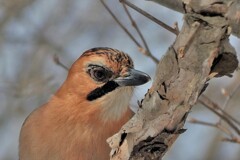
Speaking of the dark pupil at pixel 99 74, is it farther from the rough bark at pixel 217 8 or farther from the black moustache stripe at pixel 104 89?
the rough bark at pixel 217 8

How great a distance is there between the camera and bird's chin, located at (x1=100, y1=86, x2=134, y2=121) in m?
4.93

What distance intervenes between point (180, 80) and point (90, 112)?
6.46 feet

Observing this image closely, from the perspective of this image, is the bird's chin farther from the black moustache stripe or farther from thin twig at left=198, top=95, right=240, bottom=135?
→ thin twig at left=198, top=95, right=240, bottom=135

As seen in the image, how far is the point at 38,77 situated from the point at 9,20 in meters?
0.90

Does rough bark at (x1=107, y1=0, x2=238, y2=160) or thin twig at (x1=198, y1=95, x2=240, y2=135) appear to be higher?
rough bark at (x1=107, y1=0, x2=238, y2=160)

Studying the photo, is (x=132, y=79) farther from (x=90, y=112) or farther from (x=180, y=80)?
(x=180, y=80)

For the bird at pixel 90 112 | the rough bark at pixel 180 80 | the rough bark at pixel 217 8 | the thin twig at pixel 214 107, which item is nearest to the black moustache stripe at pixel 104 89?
the bird at pixel 90 112

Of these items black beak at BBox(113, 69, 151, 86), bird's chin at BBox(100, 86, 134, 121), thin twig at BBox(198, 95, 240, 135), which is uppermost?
black beak at BBox(113, 69, 151, 86)

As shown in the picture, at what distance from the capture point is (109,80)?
490 centimetres

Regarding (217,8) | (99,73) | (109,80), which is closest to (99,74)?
(99,73)

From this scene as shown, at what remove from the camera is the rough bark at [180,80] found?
3.09 metres

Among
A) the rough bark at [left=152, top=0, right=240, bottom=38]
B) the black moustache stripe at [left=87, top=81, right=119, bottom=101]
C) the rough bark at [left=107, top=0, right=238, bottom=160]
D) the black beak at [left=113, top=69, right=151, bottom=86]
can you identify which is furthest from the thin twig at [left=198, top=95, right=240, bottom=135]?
the rough bark at [left=152, top=0, right=240, bottom=38]

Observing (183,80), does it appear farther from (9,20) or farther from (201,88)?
(9,20)

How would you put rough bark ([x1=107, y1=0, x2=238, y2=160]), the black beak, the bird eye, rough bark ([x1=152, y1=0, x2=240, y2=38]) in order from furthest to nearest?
the bird eye, the black beak, rough bark ([x1=107, y1=0, x2=238, y2=160]), rough bark ([x1=152, y1=0, x2=240, y2=38])
